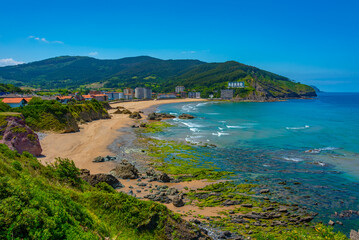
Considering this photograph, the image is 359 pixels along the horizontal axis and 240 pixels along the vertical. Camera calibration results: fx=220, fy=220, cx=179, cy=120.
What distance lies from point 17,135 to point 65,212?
2566cm

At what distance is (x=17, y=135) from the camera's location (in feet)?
93.9

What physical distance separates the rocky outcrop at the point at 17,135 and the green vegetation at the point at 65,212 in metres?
12.4

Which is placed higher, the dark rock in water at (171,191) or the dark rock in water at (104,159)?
the dark rock in water at (104,159)

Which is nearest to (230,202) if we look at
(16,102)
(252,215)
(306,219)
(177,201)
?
(252,215)

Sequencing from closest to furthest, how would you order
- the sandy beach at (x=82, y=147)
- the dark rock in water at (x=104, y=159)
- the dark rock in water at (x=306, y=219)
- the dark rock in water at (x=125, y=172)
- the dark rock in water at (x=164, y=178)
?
the dark rock in water at (x=306, y=219), the dark rock in water at (x=164, y=178), the dark rock in water at (x=125, y=172), the sandy beach at (x=82, y=147), the dark rock in water at (x=104, y=159)

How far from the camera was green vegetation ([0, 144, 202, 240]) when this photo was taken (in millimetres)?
7199

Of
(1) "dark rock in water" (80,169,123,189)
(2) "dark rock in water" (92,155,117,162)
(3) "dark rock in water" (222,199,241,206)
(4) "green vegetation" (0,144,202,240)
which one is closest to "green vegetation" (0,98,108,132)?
(2) "dark rock in water" (92,155,117,162)

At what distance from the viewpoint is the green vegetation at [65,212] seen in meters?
7.20

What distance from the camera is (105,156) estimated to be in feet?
110

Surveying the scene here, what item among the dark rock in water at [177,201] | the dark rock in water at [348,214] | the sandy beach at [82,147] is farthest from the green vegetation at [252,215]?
the sandy beach at [82,147]

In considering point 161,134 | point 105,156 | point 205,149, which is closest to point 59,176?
point 105,156

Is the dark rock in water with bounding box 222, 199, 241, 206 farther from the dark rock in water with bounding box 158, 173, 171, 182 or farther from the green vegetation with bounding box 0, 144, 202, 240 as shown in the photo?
the green vegetation with bounding box 0, 144, 202, 240

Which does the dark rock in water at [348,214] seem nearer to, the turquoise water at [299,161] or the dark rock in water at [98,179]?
the turquoise water at [299,161]

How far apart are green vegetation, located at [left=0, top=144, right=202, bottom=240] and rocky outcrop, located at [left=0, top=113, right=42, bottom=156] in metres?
12.4
